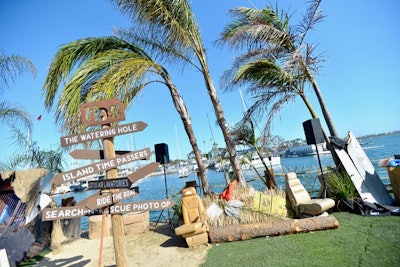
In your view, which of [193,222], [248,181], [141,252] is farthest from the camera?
[248,181]

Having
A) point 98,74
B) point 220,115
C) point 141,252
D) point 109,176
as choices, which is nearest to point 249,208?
point 141,252

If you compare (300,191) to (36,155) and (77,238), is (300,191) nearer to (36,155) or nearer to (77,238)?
(77,238)

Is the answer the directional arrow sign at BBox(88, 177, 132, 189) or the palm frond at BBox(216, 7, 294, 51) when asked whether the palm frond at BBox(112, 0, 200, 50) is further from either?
the directional arrow sign at BBox(88, 177, 132, 189)

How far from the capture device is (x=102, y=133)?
3020 mm

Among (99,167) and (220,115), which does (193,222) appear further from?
(220,115)

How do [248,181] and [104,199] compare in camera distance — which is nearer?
[104,199]

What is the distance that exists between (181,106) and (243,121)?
2224 millimetres

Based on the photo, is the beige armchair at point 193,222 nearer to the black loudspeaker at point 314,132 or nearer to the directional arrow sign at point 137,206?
the directional arrow sign at point 137,206

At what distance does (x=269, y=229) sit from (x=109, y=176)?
10.3 feet

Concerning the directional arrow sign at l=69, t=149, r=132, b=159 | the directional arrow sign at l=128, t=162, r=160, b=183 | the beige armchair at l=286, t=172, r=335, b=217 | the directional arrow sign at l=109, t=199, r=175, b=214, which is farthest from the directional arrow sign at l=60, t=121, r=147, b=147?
the beige armchair at l=286, t=172, r=335, b=217

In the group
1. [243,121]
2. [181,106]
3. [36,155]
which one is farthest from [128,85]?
[36,155]

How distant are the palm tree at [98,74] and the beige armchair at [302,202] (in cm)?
215

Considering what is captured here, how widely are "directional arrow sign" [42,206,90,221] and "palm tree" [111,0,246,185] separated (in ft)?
13.4

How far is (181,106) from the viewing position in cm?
643
